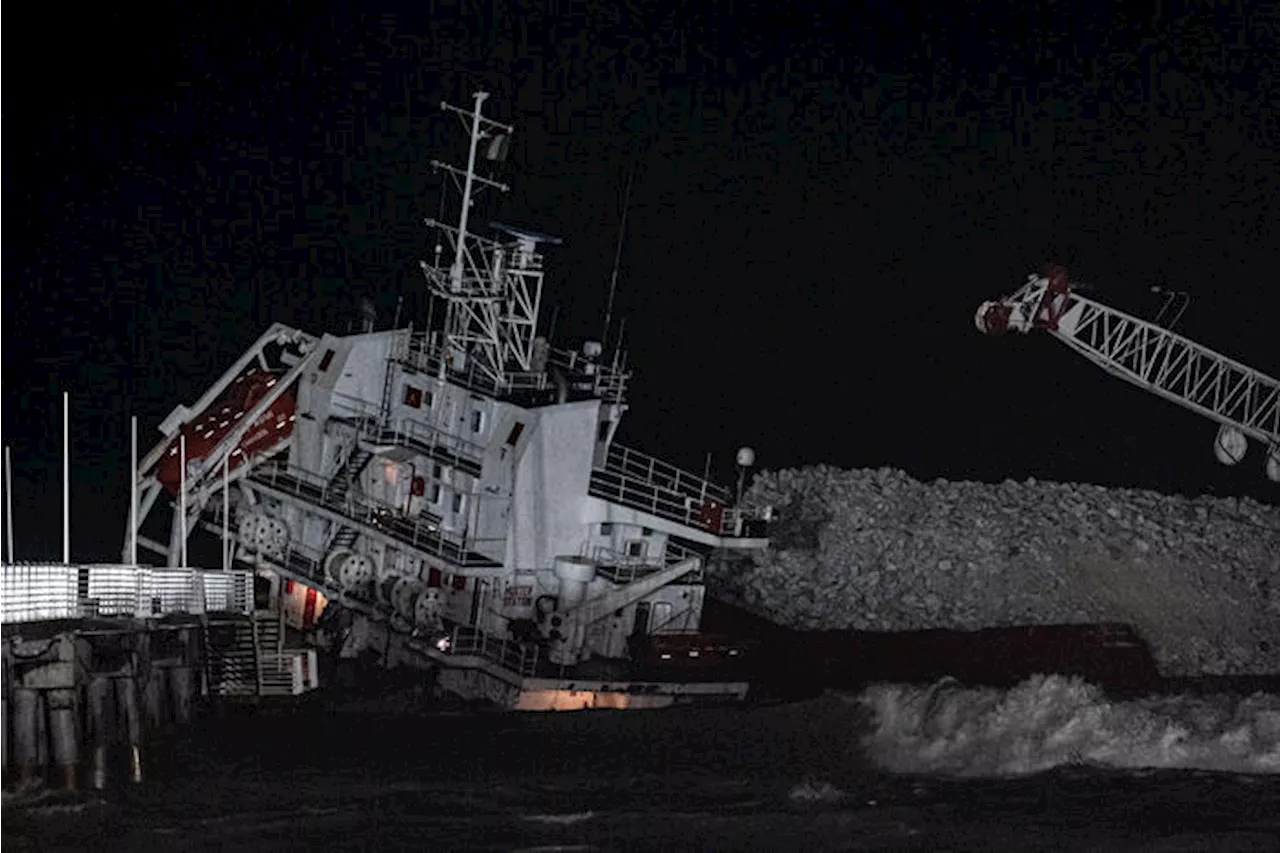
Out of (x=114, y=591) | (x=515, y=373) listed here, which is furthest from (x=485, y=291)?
(x=114, y=591)

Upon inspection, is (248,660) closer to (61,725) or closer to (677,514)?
(677,514)

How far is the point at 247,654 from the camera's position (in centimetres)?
5822

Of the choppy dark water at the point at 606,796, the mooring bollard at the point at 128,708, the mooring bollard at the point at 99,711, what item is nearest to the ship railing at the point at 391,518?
the choppy dark water at the point at 606,796

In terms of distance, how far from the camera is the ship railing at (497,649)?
55.3 m

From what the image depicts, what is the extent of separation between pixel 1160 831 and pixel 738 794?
7388 millimetres

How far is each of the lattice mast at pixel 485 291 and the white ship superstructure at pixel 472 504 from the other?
5 centimetres

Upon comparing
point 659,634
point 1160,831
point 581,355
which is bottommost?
point 1160,831

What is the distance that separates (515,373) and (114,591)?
998cm

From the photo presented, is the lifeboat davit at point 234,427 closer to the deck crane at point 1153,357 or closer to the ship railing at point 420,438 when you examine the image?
the ship railing at point 420,438

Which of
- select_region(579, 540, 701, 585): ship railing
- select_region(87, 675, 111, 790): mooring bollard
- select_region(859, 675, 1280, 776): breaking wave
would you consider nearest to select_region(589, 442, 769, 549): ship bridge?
select_region(579, 540, 701, 585): ship railing

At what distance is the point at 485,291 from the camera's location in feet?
195

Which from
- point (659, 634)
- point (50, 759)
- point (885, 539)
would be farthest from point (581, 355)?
point (50, 759)

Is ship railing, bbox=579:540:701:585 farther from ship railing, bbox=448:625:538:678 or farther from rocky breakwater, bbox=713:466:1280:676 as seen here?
rocky breakwater, bbox=713:466:1280:676

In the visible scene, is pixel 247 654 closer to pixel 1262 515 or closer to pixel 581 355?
pixel 581 355
